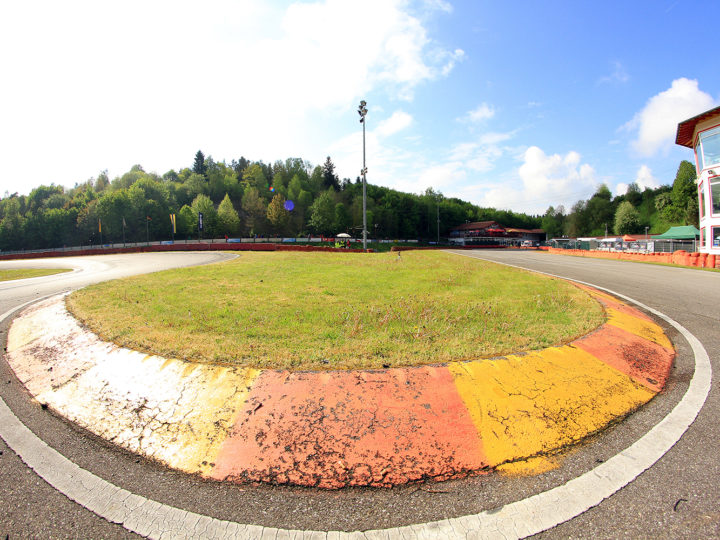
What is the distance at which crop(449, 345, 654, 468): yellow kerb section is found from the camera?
7.88 ft

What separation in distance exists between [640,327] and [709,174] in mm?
31630

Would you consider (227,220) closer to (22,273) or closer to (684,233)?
(22,273)

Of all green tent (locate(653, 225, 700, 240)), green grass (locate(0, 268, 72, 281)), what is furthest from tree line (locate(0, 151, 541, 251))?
green tent (locate(653, 225, 700, 240))

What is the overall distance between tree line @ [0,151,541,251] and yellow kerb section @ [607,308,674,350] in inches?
2360

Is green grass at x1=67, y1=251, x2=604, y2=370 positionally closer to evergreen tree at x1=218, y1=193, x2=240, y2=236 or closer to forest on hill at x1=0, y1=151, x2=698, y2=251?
forest on hill at x1=0, y1=151, x2=698, y2=251

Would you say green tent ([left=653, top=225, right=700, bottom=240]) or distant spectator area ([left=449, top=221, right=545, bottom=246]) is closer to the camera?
green tent ([left=653, top=225, right=700, bottom=240])

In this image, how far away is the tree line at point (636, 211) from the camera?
78.4 metres

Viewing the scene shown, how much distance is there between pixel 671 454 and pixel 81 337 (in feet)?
21.4

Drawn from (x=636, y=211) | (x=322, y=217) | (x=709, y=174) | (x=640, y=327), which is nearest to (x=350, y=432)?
(x=640, y=327)

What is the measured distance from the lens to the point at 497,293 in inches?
294

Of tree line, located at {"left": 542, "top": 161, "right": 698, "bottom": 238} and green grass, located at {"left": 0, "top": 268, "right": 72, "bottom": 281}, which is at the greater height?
tree line, located at {"left": 542, "top": 161, "right": 698, "bottom": 238}

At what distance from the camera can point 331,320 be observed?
4.92 m

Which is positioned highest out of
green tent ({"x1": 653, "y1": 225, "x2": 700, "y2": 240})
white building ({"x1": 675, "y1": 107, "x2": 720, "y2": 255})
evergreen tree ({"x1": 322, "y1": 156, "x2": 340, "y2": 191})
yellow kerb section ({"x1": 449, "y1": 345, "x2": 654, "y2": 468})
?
evergreen tree ({"x1": 322, "y1": 156, "x2": 340, "y2": 191})

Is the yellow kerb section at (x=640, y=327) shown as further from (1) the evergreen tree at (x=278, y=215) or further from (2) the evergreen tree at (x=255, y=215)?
(2) the evergreen tree at (x=255, y=215)
